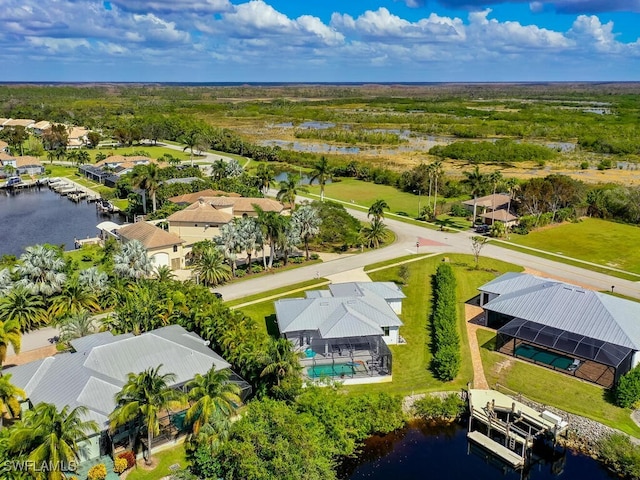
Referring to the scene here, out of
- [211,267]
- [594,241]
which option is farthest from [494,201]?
[211,267]

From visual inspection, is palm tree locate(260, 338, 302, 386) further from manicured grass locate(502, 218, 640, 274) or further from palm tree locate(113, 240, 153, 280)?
manicured grass locate(502, 218, 640, 274)

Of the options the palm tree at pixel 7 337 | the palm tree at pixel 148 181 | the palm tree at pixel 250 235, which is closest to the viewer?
the palm tree at pixel 7 337

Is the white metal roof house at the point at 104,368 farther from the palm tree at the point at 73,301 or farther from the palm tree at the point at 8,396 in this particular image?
the palm tree at the point at 73,301

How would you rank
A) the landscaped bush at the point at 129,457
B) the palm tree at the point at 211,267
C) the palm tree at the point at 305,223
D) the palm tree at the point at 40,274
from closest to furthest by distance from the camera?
the landscaped bush at the point at 129,457, the palm tree at the point at 40,274, the palm tree at the point at 211,267, the palm tree at the point at 305,223

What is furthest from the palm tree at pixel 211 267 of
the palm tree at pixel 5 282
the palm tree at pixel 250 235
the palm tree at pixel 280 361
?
the palm tree at pixel 280 361

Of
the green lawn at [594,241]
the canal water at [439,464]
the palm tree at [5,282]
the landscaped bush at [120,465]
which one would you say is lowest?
the canal water at [439,464]

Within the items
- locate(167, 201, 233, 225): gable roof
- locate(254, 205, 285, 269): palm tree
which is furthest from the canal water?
locate(167, 201, 233, 225): gable roof

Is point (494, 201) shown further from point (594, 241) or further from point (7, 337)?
point (7, 337)
